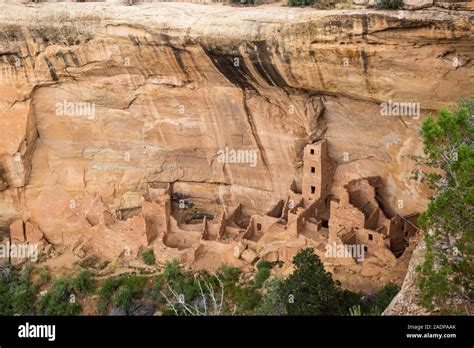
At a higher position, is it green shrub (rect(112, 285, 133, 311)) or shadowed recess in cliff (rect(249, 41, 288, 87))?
shadowed recess in cliff (rect(249, 41, 288, 87))

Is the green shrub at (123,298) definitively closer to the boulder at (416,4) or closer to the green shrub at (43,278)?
the green shrub at (43,278)

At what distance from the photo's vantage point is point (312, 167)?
656 inches

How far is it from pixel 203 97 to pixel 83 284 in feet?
18.8

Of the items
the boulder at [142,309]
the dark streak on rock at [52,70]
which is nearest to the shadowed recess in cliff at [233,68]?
the dark streak on rock at [52,70]

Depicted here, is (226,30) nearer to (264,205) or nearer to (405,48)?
(405,48)

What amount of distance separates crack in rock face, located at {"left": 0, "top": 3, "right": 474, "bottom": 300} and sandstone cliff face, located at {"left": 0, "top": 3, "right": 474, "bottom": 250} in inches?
1.6

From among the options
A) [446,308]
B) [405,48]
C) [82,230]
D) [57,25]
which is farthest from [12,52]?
[446,308]

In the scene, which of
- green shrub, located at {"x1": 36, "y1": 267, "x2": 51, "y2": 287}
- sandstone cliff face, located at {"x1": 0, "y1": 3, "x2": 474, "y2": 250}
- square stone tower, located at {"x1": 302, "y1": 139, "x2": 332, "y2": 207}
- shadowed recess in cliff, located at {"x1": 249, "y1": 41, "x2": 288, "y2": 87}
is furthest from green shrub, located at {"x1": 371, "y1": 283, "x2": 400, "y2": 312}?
green shrub, located at {"x1": 36, "y1": 267, "x2": 51, "y2": 287}

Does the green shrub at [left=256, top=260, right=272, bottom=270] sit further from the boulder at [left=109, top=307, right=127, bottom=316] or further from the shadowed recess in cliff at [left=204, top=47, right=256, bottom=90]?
the shadowed recess in cliff at [left=204, top=47, right=256, bottom=90]

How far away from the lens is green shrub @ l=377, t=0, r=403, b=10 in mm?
12336

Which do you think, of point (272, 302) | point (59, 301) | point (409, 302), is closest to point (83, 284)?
point (59, 301)

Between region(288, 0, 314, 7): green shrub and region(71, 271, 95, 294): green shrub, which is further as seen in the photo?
region(71, 271, 95, 294): green shrub

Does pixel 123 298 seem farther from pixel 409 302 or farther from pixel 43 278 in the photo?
pixel 409 302

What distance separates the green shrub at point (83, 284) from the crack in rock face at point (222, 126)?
97 centimetres
